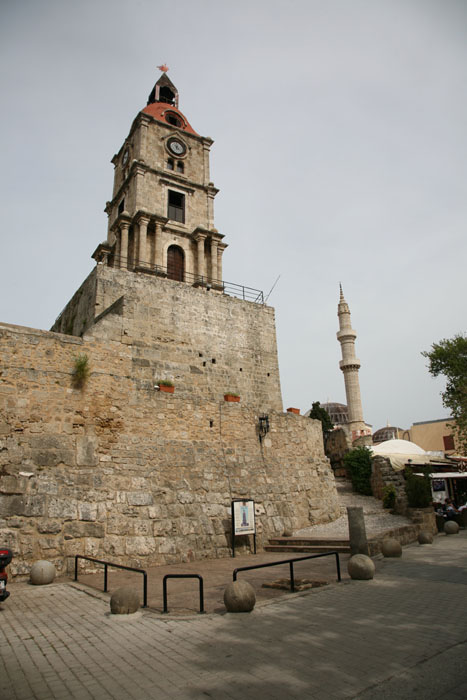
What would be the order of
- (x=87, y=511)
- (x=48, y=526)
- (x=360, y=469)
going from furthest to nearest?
1. (x=360, y=469)
2. (x=87, y=511)
3. (x=48, y=526)

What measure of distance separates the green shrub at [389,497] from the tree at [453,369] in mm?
8463

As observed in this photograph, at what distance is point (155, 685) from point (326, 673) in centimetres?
155

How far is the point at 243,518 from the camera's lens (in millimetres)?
11797

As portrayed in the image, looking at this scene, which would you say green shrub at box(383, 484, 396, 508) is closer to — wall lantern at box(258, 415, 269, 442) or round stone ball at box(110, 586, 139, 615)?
wall lantern at box(258, 415, 269, 442)

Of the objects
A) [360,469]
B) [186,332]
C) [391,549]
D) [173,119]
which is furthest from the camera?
[173,119]

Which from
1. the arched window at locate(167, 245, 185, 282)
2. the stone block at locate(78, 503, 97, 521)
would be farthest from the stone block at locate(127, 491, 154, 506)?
the arched window at locate(167, 245, 185, 282)

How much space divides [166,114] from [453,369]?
83.2ft

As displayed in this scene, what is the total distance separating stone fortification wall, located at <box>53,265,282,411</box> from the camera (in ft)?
46.1

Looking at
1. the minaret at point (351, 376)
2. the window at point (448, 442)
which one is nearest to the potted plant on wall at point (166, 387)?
the minaret at point (351, 376)

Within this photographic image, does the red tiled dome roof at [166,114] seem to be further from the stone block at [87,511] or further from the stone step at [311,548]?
the stone step at [311,548]

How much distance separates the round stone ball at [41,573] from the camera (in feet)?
26.5

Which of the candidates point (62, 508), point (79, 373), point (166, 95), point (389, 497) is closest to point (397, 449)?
point (389, 497)

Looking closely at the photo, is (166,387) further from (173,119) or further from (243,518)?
(173,119)

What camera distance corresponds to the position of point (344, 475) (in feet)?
75.2
